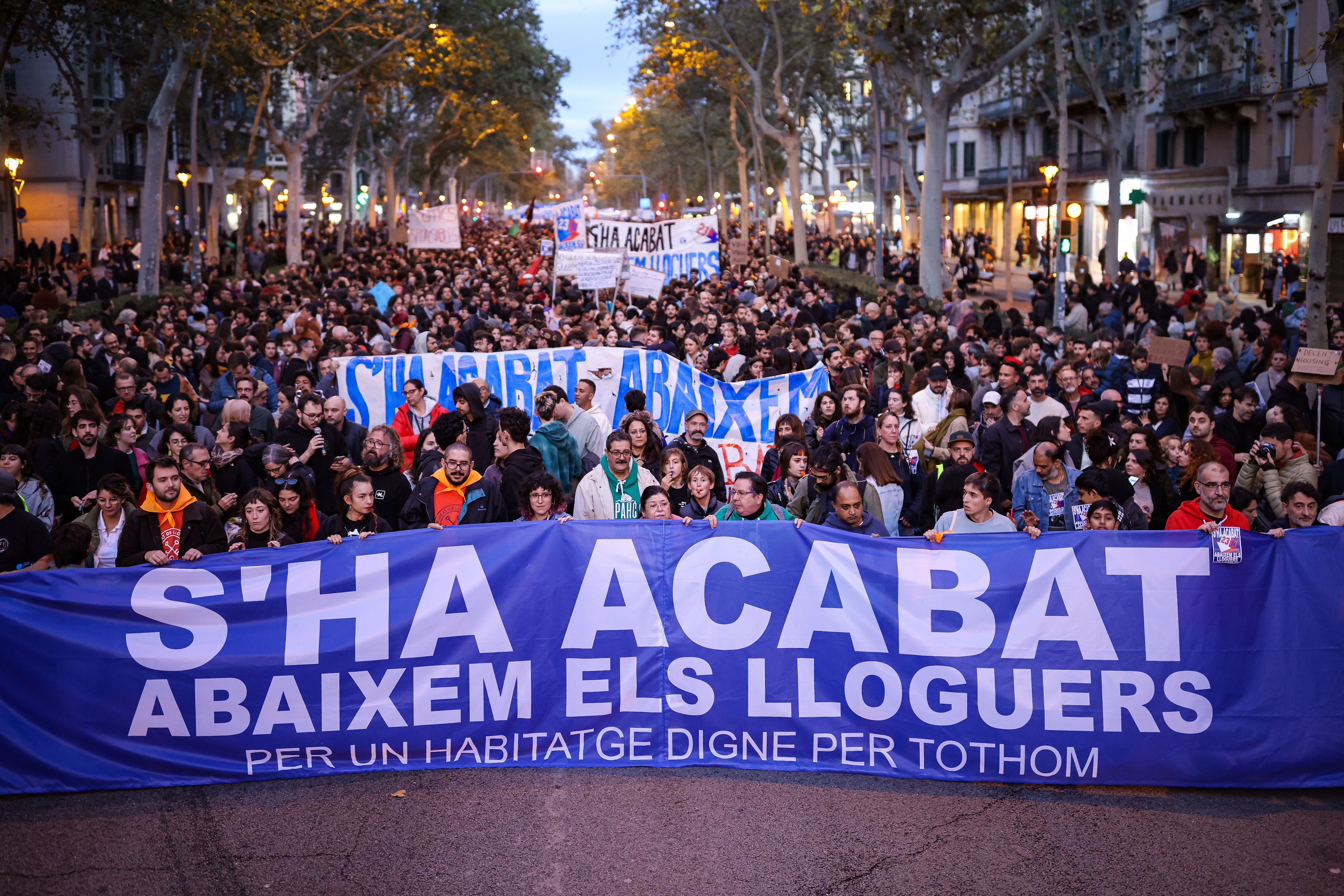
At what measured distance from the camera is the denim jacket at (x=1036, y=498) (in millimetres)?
8680

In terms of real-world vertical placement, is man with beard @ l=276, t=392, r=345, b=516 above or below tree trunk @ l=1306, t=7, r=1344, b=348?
below

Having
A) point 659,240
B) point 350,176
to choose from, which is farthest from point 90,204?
point 659,240

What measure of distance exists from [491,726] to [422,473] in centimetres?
316

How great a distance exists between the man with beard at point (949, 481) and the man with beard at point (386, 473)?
3573mm

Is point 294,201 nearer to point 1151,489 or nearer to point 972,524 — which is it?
point 1151,489

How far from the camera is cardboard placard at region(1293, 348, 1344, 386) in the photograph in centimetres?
1115

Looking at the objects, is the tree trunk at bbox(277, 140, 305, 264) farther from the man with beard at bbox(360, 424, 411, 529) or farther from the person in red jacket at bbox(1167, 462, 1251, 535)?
the person in red jacket at bbox(1167, 462, 1251, 535)

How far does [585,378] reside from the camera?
520 inches

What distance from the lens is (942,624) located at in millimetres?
6738

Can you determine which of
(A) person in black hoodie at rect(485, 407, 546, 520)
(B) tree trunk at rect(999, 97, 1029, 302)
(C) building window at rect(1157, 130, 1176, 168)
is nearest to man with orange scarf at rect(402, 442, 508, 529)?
(A) person in black hoodie at rect(485, 407, 546, 520)

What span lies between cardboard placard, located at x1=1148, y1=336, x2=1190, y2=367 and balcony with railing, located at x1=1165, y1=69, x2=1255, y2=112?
26217 mm

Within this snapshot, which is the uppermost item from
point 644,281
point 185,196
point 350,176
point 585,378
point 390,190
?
point 390,190

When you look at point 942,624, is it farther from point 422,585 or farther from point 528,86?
point 528,86

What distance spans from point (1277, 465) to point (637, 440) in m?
4.36
